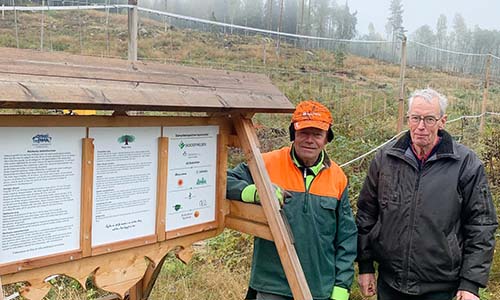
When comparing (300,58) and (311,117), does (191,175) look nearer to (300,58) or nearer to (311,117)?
(311,117)

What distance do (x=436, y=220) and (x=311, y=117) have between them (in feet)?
2.62

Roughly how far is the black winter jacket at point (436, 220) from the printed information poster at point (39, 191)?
1.54 m

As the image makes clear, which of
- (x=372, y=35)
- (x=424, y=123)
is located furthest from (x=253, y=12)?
(x=424, y=123)

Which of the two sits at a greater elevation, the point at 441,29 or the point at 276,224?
the point at 441,29

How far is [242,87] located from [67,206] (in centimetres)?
92

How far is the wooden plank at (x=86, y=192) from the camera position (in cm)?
180

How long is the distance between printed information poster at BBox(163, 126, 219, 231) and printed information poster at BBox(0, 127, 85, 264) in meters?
0.43

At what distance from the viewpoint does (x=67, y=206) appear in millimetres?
1769

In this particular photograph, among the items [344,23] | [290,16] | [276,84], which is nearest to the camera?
[276,84]

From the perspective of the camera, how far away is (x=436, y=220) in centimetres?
245

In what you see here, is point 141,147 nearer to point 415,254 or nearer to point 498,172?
point 415,254

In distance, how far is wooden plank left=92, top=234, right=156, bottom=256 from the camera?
6.21 feet

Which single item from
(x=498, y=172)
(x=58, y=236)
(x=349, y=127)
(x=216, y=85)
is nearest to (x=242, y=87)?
(x=216, y=85)

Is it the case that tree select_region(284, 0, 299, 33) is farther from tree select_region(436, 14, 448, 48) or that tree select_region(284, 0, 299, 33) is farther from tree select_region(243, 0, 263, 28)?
tree select_region(436, 14, 448, 48)
